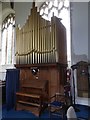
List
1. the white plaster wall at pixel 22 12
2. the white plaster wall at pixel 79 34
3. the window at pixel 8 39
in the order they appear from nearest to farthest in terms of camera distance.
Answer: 1. the white plaster wall at pixel 79 34
2. the white plaster wall at pixel 22 12
3. the window at pixel 8 39

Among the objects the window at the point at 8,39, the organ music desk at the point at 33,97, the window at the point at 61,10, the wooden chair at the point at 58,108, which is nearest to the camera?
the wooden chair at the point at 58,108

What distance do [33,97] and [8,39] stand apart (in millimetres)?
4106

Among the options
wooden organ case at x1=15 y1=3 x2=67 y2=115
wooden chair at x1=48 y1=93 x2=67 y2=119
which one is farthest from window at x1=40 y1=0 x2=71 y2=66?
wooden chair at x1=48 y1=93 x2=67 y2=119

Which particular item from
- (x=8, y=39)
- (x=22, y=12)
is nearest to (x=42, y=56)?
(x=22, y=12)

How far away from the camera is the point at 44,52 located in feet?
15.8

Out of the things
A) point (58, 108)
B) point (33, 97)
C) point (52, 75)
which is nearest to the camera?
point (58, 108)

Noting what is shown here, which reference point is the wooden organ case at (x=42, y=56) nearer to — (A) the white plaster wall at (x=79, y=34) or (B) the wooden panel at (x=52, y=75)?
(B) the wooden panel at (x=52, y=75)

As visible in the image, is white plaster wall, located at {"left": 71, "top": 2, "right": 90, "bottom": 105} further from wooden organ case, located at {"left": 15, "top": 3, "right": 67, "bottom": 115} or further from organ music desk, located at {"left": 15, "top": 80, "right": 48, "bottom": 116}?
organ music desk, located at {"left": 15, "top": 80, "right": 48, "bottom": 116}

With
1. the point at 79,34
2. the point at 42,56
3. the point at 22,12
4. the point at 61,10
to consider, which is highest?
the point at 22,12

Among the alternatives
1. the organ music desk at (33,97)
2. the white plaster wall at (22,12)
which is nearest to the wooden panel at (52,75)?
the organ music desk at (33,97)

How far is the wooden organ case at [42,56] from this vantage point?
4.71m

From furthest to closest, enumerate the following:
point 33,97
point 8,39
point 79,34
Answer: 1. point 8,39
2. point 79,34
3. point 33,97

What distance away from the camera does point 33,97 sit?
451 centimetres

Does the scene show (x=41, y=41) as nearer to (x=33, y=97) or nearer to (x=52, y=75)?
(x=52, y=75)
